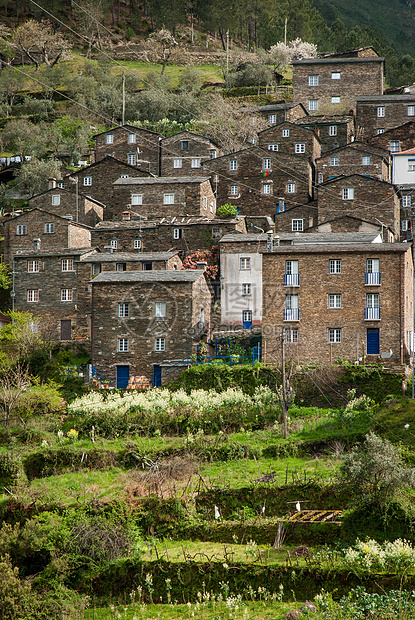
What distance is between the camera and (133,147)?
68562mm

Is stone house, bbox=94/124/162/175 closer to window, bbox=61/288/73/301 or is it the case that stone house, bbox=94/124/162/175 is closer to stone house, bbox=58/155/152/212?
stone house, bbox=58/155/152/212

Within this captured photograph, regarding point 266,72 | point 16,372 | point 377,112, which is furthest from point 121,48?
point 16,372

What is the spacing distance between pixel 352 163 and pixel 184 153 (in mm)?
14251

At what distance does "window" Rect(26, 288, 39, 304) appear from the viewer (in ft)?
163

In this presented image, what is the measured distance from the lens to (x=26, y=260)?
164 feet

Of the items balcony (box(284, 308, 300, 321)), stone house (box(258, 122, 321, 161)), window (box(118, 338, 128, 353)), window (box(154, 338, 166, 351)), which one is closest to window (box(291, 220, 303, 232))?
stone house (box(258, 122, 321, 161))

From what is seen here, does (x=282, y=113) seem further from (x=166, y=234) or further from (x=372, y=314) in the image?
(x=372, y=314)

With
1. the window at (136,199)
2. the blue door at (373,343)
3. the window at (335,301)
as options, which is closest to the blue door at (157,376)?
the window at (335,301)

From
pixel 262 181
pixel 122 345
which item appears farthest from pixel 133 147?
pixel 122 345

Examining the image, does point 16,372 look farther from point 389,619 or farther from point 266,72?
point 266,72

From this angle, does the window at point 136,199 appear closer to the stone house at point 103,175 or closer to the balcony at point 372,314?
the stone house at point 103,175

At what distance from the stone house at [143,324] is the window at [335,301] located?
7438 mm

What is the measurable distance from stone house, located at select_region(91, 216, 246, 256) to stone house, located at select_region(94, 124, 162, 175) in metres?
14.9

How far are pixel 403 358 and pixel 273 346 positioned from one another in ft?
21.7
